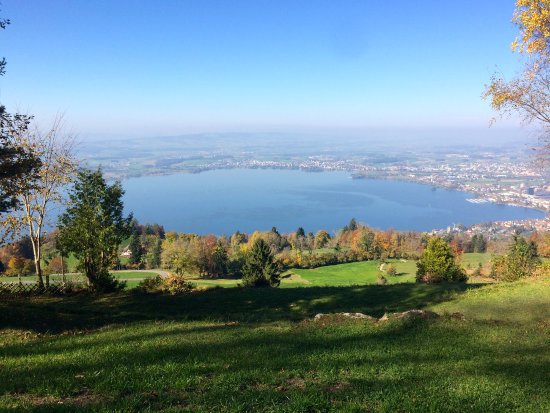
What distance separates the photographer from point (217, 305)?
66.6ft

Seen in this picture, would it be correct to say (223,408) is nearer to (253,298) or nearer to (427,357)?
(427,357)

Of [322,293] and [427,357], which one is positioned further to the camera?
[322,293]

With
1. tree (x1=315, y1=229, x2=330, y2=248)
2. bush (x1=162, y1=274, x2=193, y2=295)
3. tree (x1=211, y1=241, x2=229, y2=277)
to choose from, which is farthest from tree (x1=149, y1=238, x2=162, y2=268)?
bush (x1=162, y1=274, x2=193, y2=295)

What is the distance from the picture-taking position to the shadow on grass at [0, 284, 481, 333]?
15594 mm

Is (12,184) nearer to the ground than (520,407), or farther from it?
farther from it

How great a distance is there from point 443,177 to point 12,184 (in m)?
190

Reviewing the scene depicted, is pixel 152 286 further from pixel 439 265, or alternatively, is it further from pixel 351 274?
pixel 351 274

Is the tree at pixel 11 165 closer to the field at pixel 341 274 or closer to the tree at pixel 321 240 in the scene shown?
the field at pixel 341 274

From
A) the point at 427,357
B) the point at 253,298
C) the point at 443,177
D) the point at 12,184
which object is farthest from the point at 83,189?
the point at 443,177

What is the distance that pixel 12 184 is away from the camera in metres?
16.5

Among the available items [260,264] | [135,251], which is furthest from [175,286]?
[135,251]

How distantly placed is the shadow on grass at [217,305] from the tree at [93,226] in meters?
2.93

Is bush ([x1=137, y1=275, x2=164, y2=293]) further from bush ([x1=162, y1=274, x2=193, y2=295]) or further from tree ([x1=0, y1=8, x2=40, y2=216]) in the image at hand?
tree ([x1=0, y1=8, x2=40, y2=216])

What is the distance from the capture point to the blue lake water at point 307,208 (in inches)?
5143
